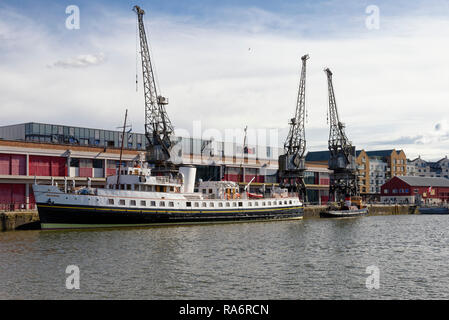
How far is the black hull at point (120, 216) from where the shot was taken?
180 ft

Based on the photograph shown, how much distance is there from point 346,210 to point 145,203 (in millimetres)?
51857

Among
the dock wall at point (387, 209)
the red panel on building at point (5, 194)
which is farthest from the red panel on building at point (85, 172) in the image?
the dock wall at point (387, 209)

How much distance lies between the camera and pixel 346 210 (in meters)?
99.8

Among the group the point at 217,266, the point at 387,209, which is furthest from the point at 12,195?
the point at 387,209

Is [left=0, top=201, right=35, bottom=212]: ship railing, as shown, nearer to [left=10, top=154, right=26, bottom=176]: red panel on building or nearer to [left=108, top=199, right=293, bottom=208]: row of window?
[left=10, top=154, right=26, bottom=176]: red panel on building

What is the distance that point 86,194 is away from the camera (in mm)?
56344

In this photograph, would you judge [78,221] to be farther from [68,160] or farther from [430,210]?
[430,210]

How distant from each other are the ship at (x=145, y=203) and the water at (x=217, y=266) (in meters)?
3.33

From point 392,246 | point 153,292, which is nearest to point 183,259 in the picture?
point 153,292

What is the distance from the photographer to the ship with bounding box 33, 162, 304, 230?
55.1m

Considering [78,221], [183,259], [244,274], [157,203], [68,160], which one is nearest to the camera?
[244,274]

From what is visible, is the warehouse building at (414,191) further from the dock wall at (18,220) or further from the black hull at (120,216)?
the dock wall at (18,220)

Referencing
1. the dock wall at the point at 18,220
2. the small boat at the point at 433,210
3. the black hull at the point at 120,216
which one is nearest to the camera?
the black hull at the point at 120,216
